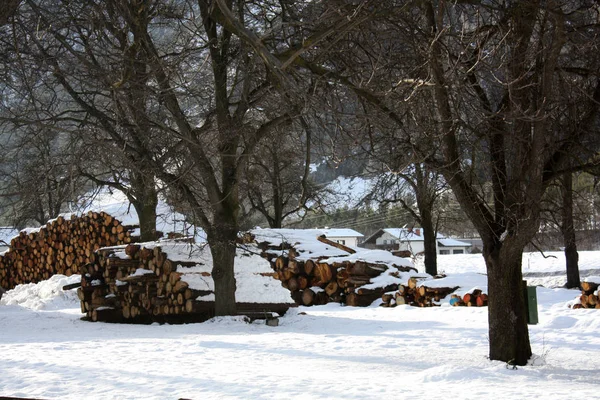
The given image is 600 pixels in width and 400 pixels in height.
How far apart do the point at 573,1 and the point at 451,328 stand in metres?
5.16

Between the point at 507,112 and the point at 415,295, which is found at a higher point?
the point at 507,112

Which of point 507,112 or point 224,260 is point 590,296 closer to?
point 224,260

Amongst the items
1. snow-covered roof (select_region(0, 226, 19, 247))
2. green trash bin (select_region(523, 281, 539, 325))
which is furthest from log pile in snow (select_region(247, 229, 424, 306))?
snow-covered roof (select_region(0, 226, 19, 247))

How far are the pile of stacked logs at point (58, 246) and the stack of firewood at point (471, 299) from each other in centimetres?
764

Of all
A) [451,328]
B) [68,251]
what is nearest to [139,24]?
[451,328]

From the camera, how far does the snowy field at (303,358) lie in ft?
18.0

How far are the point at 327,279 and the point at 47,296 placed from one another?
688 centimetres

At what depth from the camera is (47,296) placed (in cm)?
1698

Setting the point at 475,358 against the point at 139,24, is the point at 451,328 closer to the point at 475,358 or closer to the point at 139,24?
the point at 475,358

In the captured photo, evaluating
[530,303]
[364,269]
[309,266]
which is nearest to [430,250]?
[364,269]

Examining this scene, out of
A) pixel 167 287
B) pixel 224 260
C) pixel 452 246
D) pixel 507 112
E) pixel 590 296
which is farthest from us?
pixel 452 246

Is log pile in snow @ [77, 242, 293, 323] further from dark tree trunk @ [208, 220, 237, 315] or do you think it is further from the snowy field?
the snowy field

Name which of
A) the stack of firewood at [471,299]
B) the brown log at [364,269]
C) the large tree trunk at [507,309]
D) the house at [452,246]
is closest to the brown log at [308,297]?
the brown log at [364,269]

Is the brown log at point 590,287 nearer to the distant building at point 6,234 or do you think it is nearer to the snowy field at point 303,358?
the snowy field at point 303,358
